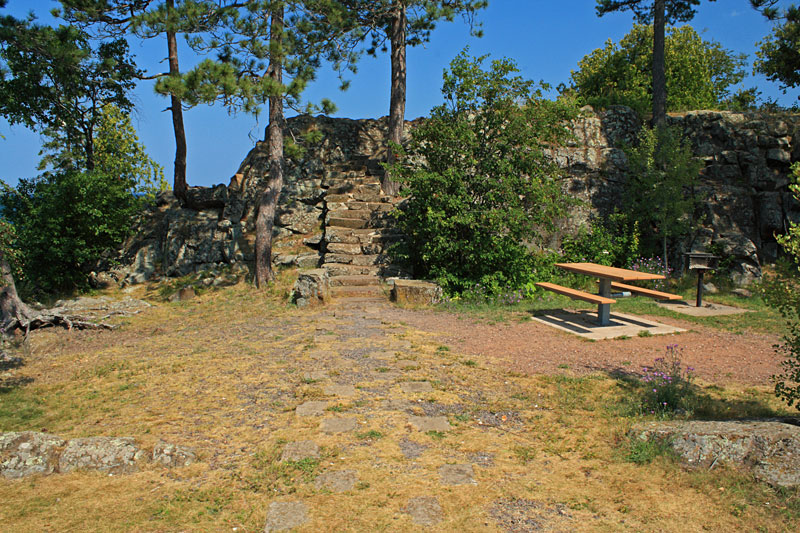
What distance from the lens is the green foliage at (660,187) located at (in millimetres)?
12414

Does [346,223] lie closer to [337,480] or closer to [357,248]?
[357,248]

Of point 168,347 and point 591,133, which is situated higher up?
point 591,133

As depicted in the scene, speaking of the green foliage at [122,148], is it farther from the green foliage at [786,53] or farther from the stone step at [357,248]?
the green foliage at [786,53]

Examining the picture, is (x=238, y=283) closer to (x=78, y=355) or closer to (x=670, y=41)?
(x=78, y=355)

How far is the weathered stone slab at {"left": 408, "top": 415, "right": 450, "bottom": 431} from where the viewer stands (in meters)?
4.25

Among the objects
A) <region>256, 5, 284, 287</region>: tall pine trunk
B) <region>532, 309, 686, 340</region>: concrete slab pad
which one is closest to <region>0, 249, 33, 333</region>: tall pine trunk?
<region>256, 5, 284, 287</region>: tall pine trunk

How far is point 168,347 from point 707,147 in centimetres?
1481

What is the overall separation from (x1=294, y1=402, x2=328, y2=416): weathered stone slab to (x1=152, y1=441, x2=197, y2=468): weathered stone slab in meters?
1.02

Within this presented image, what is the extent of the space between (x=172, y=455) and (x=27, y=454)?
97 centimetres

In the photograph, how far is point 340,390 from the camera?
5.16 meters

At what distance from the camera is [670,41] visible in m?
26.6

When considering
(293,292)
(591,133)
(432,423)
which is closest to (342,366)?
(432,423)

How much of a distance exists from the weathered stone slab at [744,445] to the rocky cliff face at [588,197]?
9480mm

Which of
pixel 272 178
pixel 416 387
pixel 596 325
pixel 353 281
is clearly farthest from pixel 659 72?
pixel 416 387
